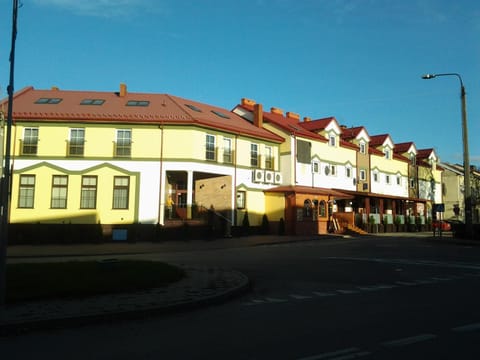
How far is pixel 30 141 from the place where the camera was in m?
28.2

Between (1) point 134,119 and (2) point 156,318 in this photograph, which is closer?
(2) point 156,318

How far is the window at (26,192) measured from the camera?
2730 centimetres

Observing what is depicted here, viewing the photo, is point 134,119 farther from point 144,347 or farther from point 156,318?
point 144,347

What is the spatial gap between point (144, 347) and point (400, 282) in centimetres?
787

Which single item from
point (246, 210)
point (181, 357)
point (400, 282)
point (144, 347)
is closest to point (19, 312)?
point (144, 347)

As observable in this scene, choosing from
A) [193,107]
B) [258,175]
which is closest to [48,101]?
[193,107]

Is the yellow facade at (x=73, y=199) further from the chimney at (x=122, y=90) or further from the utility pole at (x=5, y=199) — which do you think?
the utility pole at (x=5, y=199)

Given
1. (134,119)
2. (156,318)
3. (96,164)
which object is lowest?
(156,318)

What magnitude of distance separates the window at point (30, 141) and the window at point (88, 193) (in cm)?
382

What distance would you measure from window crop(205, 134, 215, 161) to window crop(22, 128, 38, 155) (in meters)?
11.1

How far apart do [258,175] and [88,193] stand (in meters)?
12.2

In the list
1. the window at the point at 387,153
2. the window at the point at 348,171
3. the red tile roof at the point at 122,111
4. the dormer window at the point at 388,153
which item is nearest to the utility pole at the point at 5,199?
the red tile roof at the point at 122,111

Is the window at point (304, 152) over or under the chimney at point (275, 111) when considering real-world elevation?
under

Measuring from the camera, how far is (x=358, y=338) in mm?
5984
